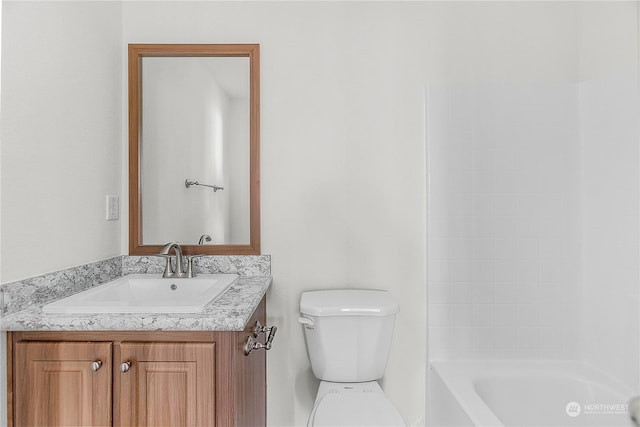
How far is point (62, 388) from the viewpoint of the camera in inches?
46.2

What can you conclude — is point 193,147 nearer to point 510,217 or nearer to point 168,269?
point 168,269

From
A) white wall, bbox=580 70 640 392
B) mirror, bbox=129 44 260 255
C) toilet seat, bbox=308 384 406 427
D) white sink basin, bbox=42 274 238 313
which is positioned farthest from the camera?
mirror, bbox=129 44 260 255

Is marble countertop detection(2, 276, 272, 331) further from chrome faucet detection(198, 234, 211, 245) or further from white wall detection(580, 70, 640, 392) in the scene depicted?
white wall detection(580, 70, 640, 392)

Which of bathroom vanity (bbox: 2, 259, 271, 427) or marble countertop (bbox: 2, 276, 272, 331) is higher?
marble countertop (bbox: 2, 276, 272, 331)

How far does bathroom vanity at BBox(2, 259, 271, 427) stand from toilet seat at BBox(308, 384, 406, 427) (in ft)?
1.42

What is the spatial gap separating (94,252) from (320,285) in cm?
93

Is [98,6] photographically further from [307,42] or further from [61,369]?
[61,369]

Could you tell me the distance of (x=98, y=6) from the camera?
1741 millimetres

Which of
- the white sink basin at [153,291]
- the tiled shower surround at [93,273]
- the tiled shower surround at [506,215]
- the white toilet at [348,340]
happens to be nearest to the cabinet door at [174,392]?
the white sink basin at [153,291]

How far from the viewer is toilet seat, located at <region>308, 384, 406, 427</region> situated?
1.49 metres

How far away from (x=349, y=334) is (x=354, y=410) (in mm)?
298

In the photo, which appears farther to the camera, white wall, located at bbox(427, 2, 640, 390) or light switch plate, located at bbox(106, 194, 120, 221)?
white wall, located at bbox(427, 2, 640, 390)

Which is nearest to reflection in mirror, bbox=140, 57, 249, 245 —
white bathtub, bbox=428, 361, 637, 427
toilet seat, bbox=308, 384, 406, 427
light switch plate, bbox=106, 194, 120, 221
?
light switch plate, bbox=106, 194, 120, 221

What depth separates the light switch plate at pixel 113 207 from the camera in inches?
71.2
